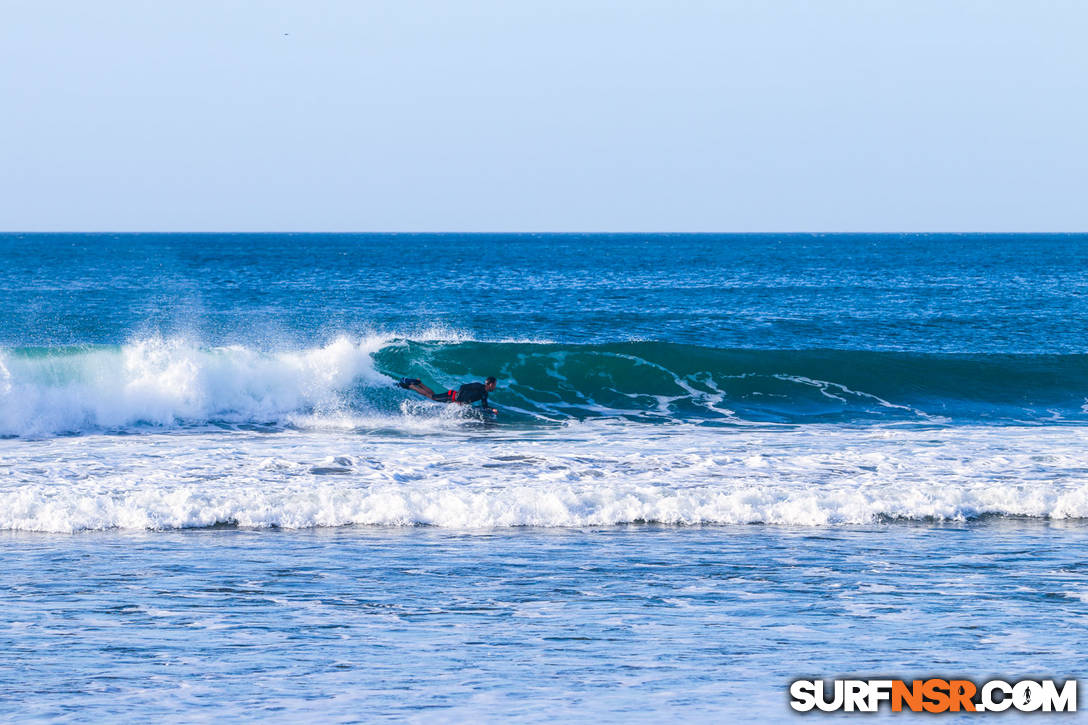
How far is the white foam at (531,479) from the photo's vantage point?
12062mm

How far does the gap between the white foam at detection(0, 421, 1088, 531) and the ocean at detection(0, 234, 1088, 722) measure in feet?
0.18

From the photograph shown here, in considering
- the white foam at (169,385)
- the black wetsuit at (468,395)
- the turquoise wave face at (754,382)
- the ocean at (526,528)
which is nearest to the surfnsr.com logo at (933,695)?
the ocean at (526,528)

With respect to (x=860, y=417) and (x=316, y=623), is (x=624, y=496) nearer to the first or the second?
(x=316, y=623)

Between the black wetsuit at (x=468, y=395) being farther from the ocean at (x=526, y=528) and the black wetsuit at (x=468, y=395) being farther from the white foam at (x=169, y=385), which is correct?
the white foam at (x=169, y=385)

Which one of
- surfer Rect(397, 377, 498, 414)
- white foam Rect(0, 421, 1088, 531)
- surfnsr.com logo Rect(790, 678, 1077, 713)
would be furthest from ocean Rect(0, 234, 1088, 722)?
surfer Rect(397, 377, 498, 414)

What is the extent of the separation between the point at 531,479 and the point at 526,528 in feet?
6.64

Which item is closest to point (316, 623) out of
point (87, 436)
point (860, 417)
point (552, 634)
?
point (552, 634)

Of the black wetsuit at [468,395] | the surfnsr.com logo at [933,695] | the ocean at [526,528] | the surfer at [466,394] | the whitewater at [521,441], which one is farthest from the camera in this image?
the black wetsuit at [468,395]

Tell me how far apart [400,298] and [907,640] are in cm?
4185

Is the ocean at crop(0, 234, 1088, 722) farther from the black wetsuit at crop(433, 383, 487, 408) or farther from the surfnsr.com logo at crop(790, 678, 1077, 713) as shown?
the black wetsuit at crop(433, 383, 487, 408)

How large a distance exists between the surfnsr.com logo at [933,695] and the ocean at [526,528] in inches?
6.2

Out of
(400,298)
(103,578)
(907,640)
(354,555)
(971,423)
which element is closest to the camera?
(907,640)

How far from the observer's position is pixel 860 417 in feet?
71.4

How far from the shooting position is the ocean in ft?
Answer: 23.7
